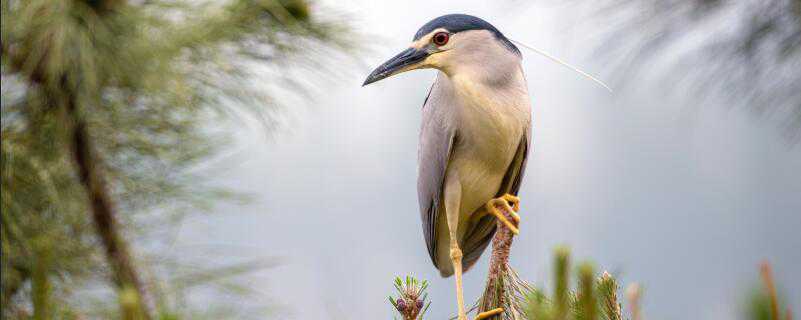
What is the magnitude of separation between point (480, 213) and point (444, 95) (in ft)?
0.46

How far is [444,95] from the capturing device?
33.7 inches

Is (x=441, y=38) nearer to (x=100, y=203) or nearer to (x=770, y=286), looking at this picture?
(x=770, y=286)

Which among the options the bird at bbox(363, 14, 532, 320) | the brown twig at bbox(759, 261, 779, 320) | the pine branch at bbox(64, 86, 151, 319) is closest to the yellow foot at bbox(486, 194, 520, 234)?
the bird at bbox(363, 14, 532, 320)

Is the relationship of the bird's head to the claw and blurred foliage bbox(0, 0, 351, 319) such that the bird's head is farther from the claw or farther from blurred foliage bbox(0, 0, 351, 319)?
blurred foliage bbox(0, 0, 351, 319)

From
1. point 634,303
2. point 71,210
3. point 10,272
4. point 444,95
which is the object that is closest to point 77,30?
point 71,210

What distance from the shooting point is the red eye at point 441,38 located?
2.61 ft

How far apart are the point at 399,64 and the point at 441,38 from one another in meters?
0.05

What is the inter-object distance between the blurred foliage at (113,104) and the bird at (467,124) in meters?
0.53

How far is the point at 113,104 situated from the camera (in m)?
1.38

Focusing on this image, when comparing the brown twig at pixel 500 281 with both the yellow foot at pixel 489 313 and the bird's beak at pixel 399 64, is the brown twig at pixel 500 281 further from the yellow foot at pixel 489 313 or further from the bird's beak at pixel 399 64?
the bird's beak at pixel 399 64

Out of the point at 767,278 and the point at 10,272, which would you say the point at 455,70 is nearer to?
the point at 767,278

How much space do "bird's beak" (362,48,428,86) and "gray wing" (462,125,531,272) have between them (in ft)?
0.48

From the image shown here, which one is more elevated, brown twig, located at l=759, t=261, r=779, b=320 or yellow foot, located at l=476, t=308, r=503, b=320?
brown twig, located at l=759, t=261, r=779, b=320

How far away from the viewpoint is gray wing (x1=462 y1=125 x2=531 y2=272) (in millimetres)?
872
